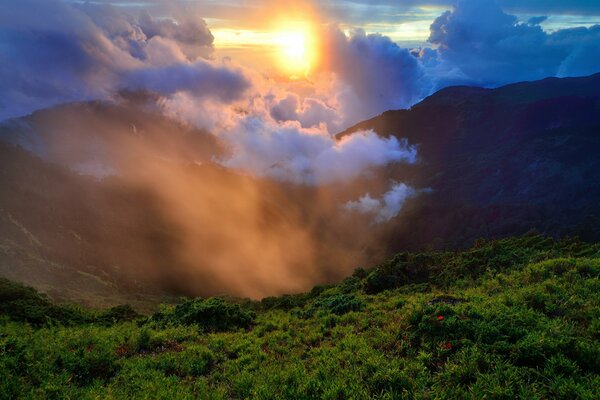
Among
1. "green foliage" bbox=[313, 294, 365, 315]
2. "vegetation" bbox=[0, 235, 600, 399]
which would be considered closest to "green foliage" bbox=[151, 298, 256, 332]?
"vegetation" bbox=[0, 235, 600, 399]

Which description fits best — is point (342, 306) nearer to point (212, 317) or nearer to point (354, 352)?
point (212, 317)

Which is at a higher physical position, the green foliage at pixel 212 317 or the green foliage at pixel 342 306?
the green foliage at pixel 342 306

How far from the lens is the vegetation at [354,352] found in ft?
38.2

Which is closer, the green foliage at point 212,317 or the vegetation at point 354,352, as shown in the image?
the vegetation at point 354,352

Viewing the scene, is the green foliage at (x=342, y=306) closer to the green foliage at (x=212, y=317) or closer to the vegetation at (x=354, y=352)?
the vegetation at (x=354, y=352)

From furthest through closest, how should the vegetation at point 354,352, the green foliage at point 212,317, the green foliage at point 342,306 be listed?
the green foliage at point 342,306
the green foliage at point 212,317
the vegetation at point 354,352

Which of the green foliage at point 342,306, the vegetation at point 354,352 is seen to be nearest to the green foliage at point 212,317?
the vegetation at point 354,352

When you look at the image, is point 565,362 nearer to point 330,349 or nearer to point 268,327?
point 330,349

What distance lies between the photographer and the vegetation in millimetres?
11656

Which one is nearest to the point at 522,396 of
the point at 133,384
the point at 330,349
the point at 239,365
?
the point at 330,349

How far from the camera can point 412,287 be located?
30.0m

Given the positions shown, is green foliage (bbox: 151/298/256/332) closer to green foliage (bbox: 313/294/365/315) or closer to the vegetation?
the vegetation

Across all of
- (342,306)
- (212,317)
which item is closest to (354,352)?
(342,306)

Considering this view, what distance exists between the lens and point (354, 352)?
589 inches
